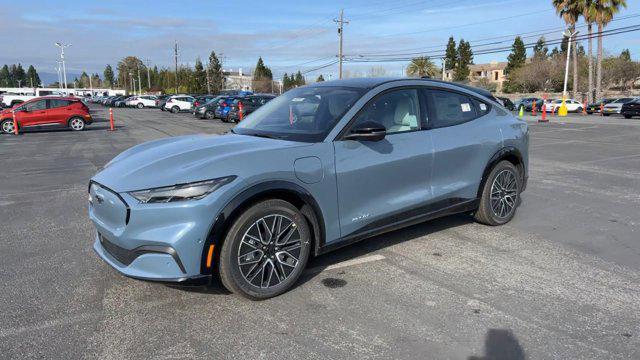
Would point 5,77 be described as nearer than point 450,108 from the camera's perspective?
No

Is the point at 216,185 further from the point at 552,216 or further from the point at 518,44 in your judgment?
the point at 518,44

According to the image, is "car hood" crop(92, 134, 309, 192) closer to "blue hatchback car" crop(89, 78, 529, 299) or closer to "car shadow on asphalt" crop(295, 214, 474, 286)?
"blue hatchback car" crop(89, 78, 529, 299)

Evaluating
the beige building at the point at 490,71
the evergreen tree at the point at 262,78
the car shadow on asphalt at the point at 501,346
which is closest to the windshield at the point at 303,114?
the car shadow on asphalt at the point at 501,346

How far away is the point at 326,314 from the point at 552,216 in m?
4.00

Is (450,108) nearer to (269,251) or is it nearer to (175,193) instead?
(269,251)

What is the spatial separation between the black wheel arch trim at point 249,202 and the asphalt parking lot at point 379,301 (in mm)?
480

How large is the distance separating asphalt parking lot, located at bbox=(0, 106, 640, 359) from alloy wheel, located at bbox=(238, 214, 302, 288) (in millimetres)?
201

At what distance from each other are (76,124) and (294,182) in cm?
2099

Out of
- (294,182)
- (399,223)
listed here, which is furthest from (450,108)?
(294,182)

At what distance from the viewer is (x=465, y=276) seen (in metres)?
4.22

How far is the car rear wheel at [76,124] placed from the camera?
21.5 metres

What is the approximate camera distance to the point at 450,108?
16.7ft

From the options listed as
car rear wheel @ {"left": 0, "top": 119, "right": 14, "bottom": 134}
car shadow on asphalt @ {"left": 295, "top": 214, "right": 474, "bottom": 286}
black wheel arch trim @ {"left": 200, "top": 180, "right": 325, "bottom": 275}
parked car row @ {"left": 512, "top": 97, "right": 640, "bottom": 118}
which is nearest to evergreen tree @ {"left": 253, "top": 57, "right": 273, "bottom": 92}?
parked car row @ {"left": 512, "top": 97, "right": 640, "bottom": 118}

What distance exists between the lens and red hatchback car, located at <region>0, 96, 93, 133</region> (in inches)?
797
